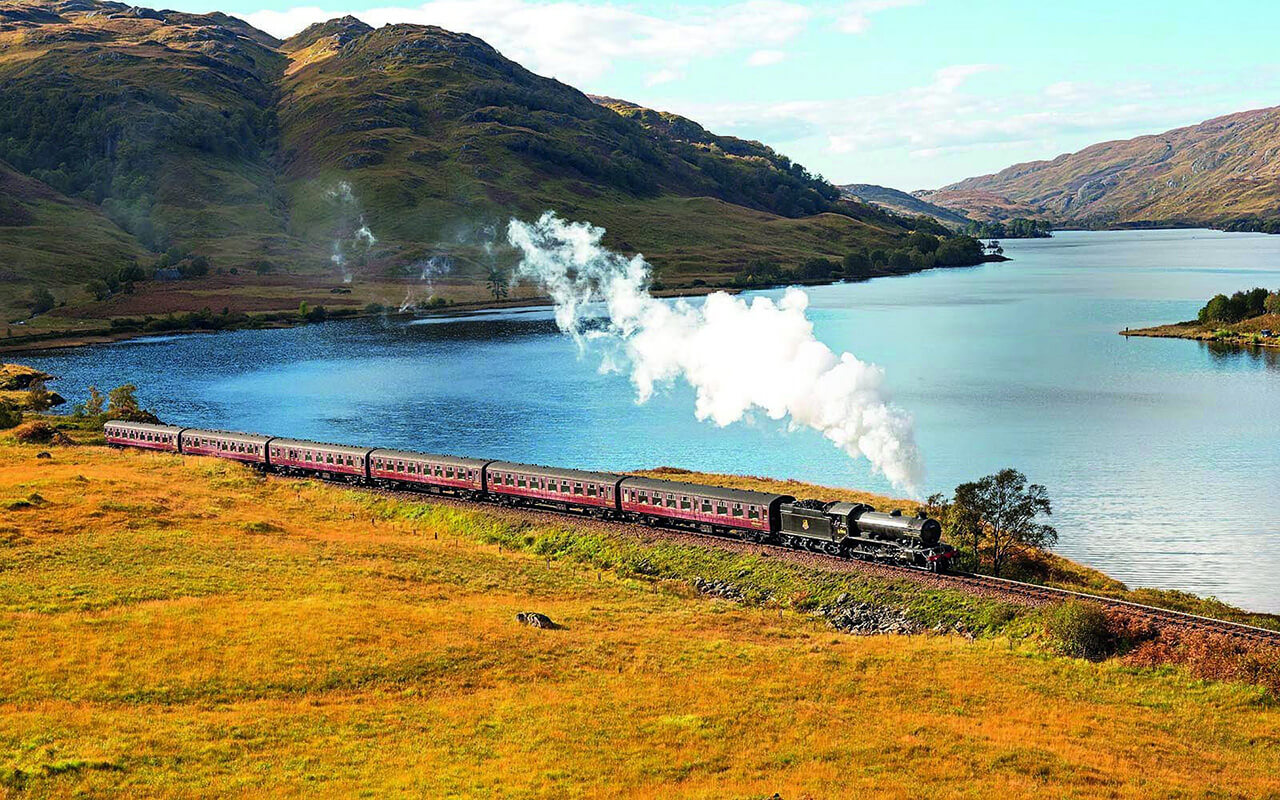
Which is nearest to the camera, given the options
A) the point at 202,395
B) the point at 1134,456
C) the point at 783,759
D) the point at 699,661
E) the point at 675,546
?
the point at 783,759

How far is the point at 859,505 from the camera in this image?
53.9 m

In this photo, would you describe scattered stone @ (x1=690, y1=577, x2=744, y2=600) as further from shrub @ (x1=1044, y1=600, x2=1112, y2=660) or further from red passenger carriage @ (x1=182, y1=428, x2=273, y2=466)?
red passenger carriage @ (x1=182, y1=428, x2=273, y2=466)

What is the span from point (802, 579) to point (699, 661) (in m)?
12.4

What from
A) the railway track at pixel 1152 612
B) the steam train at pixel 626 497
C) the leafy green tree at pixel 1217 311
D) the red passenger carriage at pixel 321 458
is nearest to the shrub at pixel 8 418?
the steam train at pixel 626 497

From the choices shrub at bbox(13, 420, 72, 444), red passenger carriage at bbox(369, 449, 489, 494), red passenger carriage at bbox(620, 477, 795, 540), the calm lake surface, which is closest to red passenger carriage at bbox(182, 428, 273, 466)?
shrub at bbox(13, 420, 72, 444)

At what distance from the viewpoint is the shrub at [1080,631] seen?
41781 mm

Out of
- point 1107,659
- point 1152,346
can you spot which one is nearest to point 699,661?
point 1107,659

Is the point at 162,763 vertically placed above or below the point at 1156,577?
above

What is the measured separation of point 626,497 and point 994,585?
72.0ft

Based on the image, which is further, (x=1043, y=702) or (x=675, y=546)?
(x=675, y=546)

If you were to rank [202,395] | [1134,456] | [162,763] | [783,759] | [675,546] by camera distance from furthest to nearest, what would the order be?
[202,395], [1134,456], [675,546], [783,759], [162,763]

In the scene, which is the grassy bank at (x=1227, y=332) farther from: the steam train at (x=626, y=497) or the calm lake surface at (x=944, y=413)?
the steam train at (x=626, y=497)

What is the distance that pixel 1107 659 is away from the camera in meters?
41.3

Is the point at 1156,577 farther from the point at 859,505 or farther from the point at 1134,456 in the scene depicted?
the point at 1134,456
